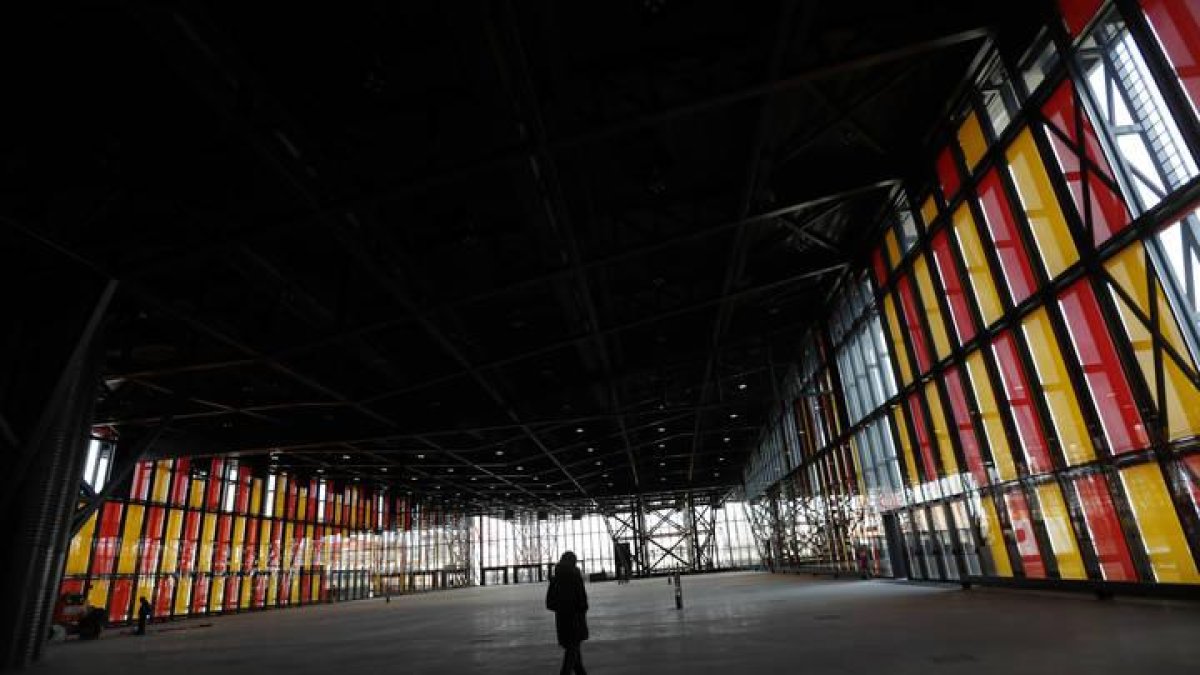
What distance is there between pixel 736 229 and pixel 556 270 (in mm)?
4766

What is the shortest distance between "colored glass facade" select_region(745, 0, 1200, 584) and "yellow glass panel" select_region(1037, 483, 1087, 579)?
0.12 feet

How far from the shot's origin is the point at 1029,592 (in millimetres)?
12609

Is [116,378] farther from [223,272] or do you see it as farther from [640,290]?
[640,290]

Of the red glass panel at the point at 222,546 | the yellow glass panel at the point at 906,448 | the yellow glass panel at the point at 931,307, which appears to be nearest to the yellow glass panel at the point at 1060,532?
the yellow glass panel at the point at 931,307

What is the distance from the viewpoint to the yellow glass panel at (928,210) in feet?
50.4

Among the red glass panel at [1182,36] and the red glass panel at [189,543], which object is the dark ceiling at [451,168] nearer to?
the red glass panel at [1182,36]

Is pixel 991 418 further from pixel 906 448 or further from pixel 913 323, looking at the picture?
pixel 906 448

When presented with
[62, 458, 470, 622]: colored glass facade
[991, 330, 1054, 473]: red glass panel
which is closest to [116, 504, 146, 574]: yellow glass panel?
[62, 458, 470, 622]: colored glass facade

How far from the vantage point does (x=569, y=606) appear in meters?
6.68

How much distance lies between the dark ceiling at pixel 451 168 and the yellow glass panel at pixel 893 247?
0.82 m

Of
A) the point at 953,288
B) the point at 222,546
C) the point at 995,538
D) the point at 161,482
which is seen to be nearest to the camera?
the point at 995,538

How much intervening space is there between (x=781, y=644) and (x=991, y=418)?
27.2 ft

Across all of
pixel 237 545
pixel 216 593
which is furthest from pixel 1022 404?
pixel 237 545

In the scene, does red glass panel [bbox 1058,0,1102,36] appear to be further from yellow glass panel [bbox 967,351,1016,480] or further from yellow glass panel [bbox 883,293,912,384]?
yellow glass panel [bbox 883,293,912,384]
